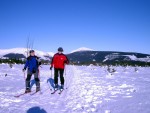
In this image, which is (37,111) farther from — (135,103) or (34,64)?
(34,64)

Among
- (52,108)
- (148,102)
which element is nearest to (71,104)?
(52,108)

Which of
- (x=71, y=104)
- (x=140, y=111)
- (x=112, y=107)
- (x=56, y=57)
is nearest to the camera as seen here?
(x=140, y=111)

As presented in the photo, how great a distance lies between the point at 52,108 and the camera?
278 inches

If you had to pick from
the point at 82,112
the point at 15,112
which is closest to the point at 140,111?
the point at 82,112

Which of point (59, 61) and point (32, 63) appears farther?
point (59, 61)

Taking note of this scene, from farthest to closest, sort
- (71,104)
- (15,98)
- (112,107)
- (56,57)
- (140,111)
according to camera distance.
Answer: (56,57) < (15,98) < (71,104) < (112,107) < (140,111)

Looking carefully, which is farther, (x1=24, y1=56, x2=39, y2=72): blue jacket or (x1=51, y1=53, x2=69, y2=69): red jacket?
(x1=51, y1=53, x2=69, y2=69): red jacket

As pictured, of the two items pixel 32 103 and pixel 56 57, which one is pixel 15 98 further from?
pixel 56 57

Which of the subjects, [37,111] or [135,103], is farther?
[135,103]

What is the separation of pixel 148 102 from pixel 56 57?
523 centimetres

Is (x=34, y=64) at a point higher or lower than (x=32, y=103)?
higher

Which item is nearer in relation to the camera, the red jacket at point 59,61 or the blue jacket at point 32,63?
the blue jacket at point 32,63

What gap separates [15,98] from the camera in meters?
8.69

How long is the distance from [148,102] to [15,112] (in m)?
4.09
